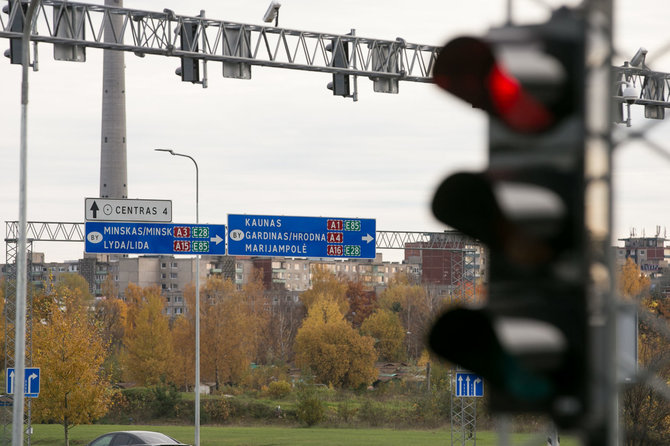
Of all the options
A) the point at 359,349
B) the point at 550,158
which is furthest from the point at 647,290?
the point at 359,349

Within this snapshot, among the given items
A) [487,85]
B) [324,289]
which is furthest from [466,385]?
[324,289]

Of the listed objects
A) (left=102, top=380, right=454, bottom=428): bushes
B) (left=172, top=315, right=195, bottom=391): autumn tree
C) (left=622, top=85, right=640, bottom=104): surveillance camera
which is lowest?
(left=102, top=380, right=454, bottom=428): bushes

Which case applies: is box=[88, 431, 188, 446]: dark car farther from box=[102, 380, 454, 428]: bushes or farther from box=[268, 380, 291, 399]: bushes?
box=[268, 380, 291, 399]: bushes

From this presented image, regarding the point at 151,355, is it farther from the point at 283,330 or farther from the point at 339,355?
the point at 283,330

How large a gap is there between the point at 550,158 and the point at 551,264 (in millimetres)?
349

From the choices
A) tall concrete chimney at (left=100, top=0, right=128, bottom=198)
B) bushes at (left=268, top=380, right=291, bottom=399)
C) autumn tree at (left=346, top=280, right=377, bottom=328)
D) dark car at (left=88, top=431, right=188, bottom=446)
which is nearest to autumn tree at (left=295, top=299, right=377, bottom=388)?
bushes at (left=268, top=380, right=291, bottom=399)

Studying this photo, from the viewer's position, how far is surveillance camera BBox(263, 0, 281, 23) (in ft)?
72.5

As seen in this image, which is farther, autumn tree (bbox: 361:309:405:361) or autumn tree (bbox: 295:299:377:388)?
autumn tree (bbox: 361:309:405:361)

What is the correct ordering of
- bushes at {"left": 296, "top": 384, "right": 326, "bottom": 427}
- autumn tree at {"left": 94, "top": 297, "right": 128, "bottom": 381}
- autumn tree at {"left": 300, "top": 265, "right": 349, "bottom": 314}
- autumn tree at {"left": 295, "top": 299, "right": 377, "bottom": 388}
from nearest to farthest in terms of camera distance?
1. bushes at {"left": 296, "top": 384, "right": 326, "bottom": 427}
2. autumn tree at {"left": 295, "top": 299, "right": 377, "bottom": 388}
3. autumn tree at {"left": 94, "top": 297, "right": 128, "bottom": 381}
4. autumn tree at {"left": 300, "top": 265, "right": 349, "bottom": 314}

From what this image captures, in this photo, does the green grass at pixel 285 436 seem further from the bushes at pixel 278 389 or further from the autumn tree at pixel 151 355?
the autumn tree at pixel 151 355

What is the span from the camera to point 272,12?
72.8ft

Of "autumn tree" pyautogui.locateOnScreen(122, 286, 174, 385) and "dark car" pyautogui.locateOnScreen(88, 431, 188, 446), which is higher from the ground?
"dark car" pyautogui.locateOnScreen(88, 431, 188, 446)

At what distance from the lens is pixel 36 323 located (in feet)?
149

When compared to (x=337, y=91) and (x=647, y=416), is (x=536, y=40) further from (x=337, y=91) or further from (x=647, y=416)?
(x=647, y=416)
